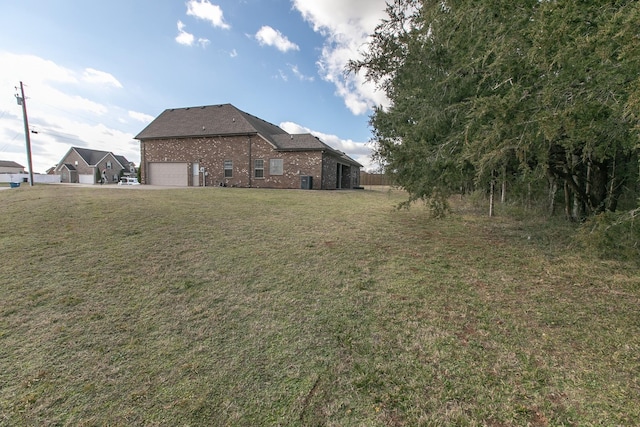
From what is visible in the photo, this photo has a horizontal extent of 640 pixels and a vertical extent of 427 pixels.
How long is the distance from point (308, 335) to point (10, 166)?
90.3 meters

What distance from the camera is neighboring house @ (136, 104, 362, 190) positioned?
20125mm

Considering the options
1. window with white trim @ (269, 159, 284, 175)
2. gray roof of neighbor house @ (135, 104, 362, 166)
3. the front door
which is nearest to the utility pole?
Result: gray roof of neighbor house @ (135, 104, 362, 166)

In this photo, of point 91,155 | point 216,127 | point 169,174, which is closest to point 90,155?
point 91,155

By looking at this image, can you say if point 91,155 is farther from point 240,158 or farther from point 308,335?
point 308,335

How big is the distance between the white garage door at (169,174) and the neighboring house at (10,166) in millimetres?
59024

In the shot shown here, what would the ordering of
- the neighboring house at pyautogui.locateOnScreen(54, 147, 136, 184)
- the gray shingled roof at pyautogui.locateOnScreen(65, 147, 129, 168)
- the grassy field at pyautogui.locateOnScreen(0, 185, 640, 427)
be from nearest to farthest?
the grassy field at pyautogui.locateOnScreen(0, 185, 640, 427) < the neighboring house at pyautogui.locateOnScreen(54, 147, 136, 184) < the gray shingled roof at pyautogui.locateOnScreen(65, 147, 129, 168)

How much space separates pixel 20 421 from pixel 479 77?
6093 millimetres

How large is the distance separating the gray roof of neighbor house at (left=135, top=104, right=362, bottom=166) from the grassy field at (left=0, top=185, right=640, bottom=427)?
16.5m

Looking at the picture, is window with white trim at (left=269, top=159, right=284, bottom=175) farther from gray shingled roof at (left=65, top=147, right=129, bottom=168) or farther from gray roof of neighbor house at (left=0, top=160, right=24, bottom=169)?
gray roof of neighbor house at (left=0, top=160, right=24, bottom=169)

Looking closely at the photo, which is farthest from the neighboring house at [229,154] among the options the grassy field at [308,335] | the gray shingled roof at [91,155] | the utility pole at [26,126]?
the gray shingled roof at [91,155]

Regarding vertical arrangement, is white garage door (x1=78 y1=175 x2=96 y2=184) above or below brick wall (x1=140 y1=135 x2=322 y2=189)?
below

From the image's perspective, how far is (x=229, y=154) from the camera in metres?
21.4

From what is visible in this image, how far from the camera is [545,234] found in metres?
6.26

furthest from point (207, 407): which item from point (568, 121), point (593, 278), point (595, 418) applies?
point (593, 278)
